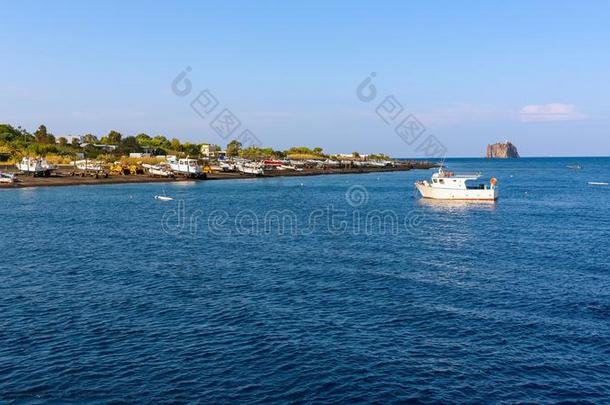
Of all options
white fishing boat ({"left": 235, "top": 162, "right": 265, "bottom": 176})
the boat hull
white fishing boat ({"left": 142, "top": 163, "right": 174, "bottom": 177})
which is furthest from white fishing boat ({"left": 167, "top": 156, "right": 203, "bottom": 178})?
the boat hull

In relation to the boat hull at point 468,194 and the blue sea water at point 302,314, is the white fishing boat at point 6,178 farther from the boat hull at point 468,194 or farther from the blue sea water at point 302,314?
the boat hull at point 468,194

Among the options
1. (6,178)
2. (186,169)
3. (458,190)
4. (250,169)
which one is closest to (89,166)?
(186,169)

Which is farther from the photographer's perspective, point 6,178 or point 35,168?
point 35,168

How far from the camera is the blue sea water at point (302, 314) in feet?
70.3

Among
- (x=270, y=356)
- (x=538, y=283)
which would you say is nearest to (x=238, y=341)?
(x=270, y=356)

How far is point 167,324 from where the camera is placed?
2808cm

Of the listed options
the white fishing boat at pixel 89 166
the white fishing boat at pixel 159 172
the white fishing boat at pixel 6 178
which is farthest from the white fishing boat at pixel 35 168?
the white fishing boat at pixel 159 172

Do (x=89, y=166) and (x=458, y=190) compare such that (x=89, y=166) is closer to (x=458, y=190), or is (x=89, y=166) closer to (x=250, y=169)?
(x=250, y=169)

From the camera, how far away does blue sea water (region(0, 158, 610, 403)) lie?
21.4 meters

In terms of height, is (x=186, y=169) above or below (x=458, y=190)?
above

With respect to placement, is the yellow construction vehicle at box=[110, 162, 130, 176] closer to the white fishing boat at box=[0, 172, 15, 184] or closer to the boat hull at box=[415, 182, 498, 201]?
the white fishing boat at box=[0, 172, 15, 184]

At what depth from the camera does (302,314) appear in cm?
2997

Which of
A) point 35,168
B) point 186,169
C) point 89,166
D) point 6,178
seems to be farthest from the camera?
point 186,169

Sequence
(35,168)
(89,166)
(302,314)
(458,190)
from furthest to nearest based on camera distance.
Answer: (89,166) → (35,168) → (458,190) → (302,314)
